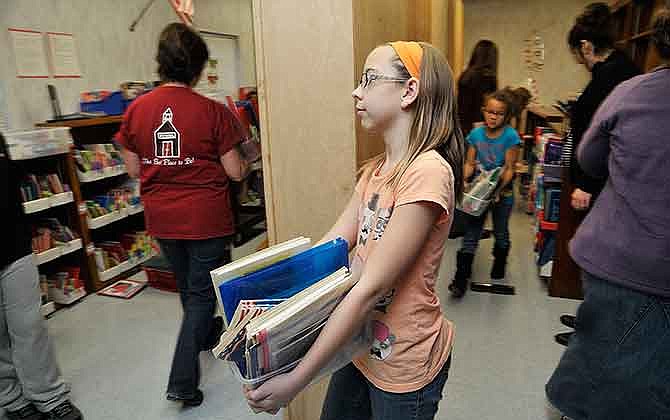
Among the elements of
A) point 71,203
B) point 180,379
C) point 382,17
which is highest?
point 382,17

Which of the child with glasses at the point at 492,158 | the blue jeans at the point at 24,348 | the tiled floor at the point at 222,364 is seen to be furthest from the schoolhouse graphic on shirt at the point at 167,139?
the child with glasses at the point at 492,158

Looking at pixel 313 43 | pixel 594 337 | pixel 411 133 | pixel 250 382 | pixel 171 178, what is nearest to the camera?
pixel 250 382

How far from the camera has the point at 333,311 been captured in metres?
0.91

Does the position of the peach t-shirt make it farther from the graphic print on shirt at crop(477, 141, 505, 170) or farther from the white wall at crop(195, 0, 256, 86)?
the white wall at crop(195, 0, 256, 86)

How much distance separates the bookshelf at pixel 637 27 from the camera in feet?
14.1

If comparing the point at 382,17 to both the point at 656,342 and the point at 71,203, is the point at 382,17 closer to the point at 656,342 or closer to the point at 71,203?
the point at 656,342

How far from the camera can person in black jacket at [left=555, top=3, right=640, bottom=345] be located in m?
2.12

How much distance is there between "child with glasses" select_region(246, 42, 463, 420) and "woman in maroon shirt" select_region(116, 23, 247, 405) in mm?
1024

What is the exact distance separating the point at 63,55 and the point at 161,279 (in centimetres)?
180

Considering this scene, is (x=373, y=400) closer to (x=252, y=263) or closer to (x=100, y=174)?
(x=252, y=263)

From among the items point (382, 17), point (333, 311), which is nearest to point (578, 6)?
point (382, 17)

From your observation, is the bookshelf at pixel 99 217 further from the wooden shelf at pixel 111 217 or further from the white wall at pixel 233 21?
the white wall at pixel 233 21

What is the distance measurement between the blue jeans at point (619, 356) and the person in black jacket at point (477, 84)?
257 centimetres

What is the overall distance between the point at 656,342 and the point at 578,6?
296 inches
